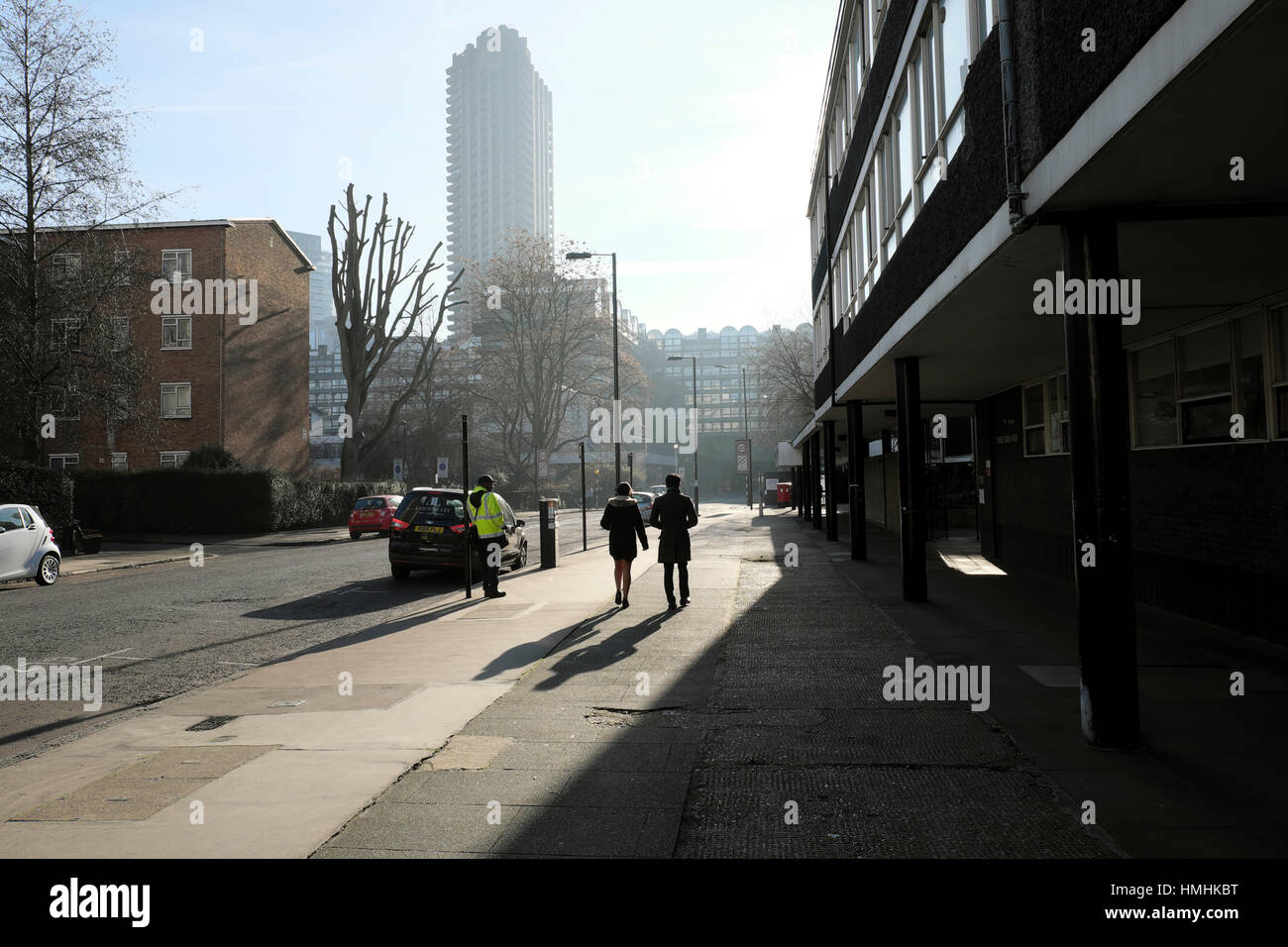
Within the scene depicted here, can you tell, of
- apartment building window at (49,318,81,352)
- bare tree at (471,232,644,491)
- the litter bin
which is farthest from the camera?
bare tree at (471,232,644,491)

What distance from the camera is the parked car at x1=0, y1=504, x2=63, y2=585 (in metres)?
15.9

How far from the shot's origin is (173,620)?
1219 centimetres

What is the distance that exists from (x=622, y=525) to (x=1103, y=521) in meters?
7.90

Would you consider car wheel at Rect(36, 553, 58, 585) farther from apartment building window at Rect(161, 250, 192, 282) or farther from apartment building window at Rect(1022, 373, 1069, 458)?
apartment building window at Rect(161, 250, 192, 282)

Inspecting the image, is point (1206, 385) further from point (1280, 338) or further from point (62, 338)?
point (62, 338)

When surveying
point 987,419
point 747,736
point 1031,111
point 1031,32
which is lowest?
point 747,736

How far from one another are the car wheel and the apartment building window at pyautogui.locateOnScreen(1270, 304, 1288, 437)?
18.4 meters

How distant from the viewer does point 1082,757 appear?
532 centimetres

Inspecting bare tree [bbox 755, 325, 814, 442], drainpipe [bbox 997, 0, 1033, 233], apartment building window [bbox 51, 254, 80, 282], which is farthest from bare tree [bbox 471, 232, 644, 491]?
drainpipe [bbox 997, 0, 1033, 233]

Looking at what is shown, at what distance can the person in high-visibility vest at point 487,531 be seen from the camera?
46.9ft
